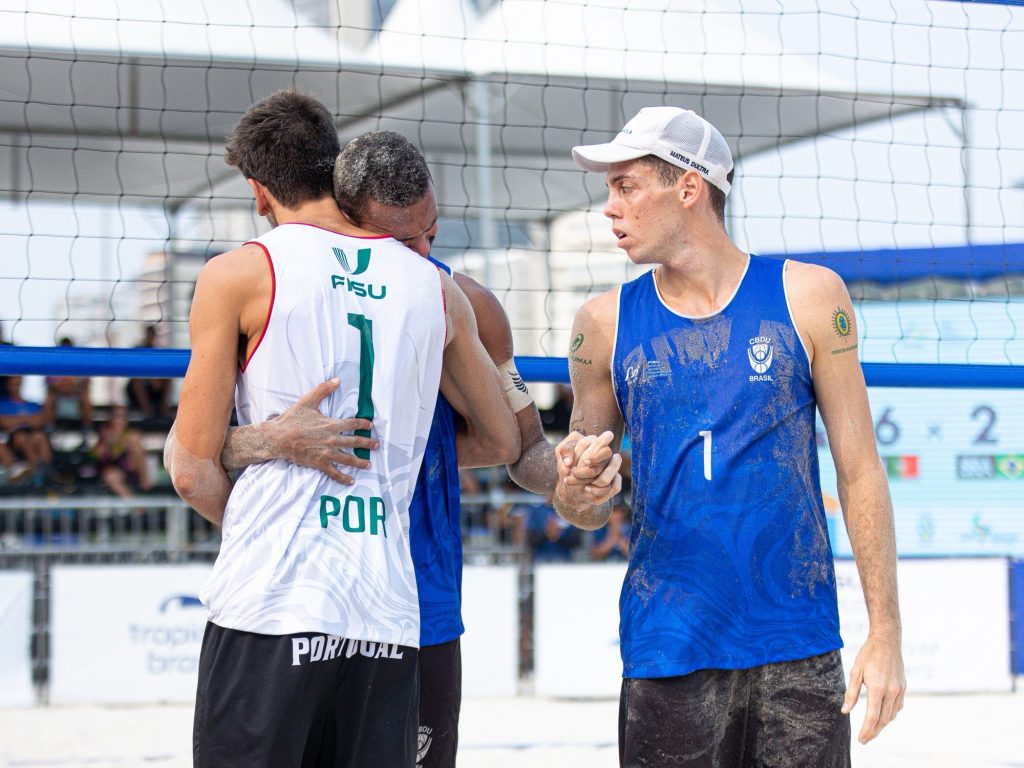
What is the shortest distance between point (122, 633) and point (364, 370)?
584cm

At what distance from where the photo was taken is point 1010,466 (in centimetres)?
926

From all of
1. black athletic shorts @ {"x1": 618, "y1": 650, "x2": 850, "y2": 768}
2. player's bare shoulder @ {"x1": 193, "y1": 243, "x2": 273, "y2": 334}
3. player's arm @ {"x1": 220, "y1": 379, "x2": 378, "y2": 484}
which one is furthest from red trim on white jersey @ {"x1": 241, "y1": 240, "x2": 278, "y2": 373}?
black athletic shorts @ {"x1": 618, "y1": 650, "x2": 850, "y2": 768}

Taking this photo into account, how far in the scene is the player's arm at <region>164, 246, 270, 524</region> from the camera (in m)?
1.95

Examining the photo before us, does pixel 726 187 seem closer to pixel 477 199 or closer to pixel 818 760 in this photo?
pixel 818 760

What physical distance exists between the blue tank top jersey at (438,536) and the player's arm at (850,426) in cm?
71

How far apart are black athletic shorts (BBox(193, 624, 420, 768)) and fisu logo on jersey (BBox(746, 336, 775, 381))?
85 cm

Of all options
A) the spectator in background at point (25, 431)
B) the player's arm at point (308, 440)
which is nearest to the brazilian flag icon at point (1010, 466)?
the spectator in background at point (25, 431)

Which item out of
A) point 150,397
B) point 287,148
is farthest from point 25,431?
point 287,148

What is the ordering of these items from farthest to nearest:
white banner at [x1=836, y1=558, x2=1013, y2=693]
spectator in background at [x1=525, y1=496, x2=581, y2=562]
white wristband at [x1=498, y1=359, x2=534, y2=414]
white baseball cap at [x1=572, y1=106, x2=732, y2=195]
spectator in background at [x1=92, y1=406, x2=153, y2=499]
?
spectator in background at [x1=92, y1=406, x2=153, y2=499], spectator in background at [x1=525, y1=496, x2=581, y2=562], white banner at [x1=836, y1=558, x2=1013, y2=693], white wristband at [x1=498, y1=359, x2=534, y2=414], white baseball cap at [x1=572, y1=106, x2=732, y2=195]

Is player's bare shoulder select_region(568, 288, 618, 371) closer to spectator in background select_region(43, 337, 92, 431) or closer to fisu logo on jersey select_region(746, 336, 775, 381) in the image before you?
fisu logo on jersey select_region(746, 336, 775, 381)

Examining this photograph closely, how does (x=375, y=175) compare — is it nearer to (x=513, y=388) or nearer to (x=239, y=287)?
(x=239, y=287)

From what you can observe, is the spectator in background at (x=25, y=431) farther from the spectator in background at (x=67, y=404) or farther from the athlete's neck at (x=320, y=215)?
the athlete's neck at (x=320, y=215)

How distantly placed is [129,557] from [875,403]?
18.5 ft

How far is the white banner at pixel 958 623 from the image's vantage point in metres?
7.93
